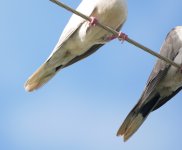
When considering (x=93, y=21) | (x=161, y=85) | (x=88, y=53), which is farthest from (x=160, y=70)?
(x=93, y=21)

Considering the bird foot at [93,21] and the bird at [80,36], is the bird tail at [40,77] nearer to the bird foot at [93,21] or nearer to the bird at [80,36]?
the bird at [80,36]

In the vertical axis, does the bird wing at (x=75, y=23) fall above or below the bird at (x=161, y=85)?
above

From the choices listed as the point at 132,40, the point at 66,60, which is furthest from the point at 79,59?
the point at 132,40

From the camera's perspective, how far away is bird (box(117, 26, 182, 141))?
8234 mm

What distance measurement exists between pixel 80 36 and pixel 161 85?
130 centimetres

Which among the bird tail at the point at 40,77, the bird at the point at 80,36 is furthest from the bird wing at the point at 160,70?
the bird tail at the point at 40,77

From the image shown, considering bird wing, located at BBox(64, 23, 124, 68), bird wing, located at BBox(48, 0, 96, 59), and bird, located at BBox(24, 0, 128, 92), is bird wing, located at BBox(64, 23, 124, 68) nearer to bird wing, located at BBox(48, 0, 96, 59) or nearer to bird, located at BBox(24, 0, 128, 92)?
bird, located at BBox(24, 0, 128, 92)

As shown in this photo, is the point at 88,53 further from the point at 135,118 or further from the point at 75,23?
the point at 135,118

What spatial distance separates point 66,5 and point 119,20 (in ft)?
9.15

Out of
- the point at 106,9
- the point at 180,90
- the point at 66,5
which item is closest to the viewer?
the point at 66,5

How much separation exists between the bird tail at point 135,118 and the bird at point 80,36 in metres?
1.01

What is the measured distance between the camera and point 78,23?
8.38 meters

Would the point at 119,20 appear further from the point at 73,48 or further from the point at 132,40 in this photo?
the point at 132,40

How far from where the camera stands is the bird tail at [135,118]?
25.9 ft
